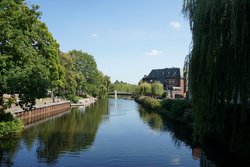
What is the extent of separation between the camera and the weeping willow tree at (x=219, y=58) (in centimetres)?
992

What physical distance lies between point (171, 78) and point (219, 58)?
3188 inches

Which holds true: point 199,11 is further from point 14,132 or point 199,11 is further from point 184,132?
point 14,132

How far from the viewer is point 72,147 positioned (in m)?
15.9

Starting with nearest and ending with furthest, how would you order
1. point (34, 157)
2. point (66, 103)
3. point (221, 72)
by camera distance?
1. point (221, 72)
2. point (34, 157)
3. point (66, 103)

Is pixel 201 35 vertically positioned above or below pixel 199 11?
below

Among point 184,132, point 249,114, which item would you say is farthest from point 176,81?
point 249,114

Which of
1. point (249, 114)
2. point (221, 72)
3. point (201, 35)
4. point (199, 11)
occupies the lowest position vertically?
point (249, 114)

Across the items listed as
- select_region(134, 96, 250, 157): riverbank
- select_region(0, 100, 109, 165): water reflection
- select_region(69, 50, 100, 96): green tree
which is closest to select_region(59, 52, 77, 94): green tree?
select_region(69, 50, 100, 96): green tree

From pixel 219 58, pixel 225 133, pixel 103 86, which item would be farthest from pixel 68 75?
pixel 219 58

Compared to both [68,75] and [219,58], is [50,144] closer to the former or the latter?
[219,58]

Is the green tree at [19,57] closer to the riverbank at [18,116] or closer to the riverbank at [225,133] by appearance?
the riverbank at [18,116]

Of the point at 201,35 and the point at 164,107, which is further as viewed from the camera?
the point at 164,107

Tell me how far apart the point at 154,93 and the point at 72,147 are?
5199 centimetres

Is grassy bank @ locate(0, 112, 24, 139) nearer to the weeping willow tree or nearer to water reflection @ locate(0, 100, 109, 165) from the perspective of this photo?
water reflection @ locate(0, 100, 109, 165)
